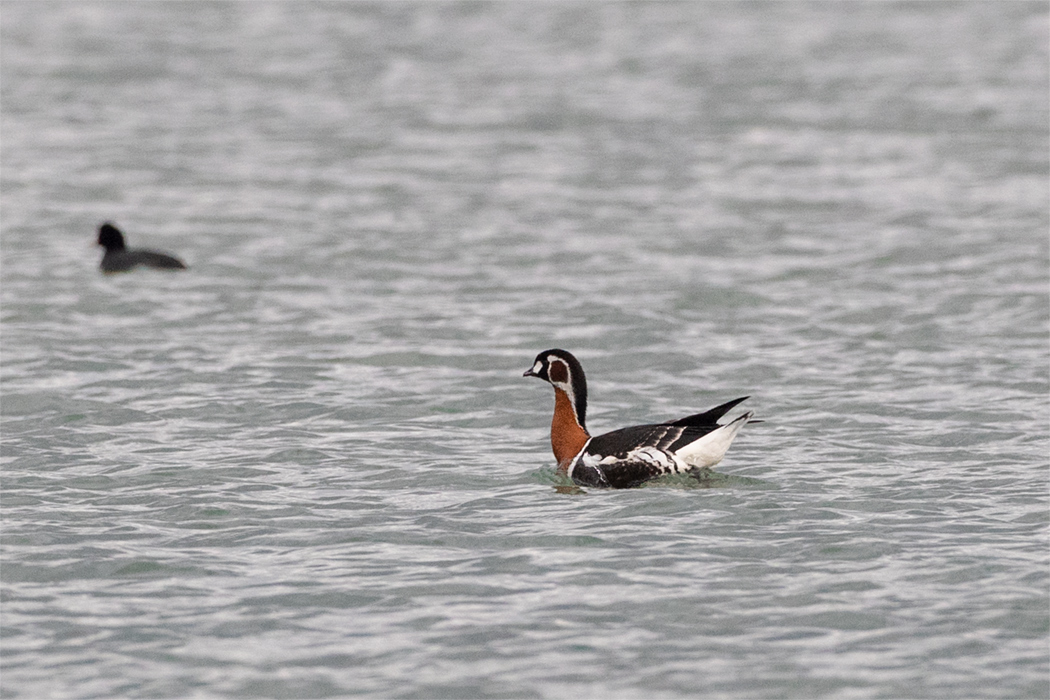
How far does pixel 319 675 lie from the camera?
10.5 metres

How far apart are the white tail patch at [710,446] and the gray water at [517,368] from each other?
26 cm

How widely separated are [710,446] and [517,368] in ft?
16.9

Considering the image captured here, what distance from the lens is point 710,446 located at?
14.3 m

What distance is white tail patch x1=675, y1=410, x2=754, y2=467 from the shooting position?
14.2m

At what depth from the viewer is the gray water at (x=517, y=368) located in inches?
437

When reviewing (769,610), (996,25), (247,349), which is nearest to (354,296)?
(247,349)

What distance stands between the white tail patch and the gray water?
0.26 meters

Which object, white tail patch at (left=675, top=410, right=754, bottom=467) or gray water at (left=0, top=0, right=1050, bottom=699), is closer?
gray water at (left=0, top=0, right=1050, bottom=699)

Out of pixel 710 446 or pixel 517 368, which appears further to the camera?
pixel 517 368

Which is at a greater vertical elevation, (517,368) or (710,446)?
(517,368)

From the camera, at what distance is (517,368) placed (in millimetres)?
19125

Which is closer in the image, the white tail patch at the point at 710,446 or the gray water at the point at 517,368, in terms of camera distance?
the gray water at the point at 517,368

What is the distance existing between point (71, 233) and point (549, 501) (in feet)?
48.4

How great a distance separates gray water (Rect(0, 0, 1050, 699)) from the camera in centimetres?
1109
